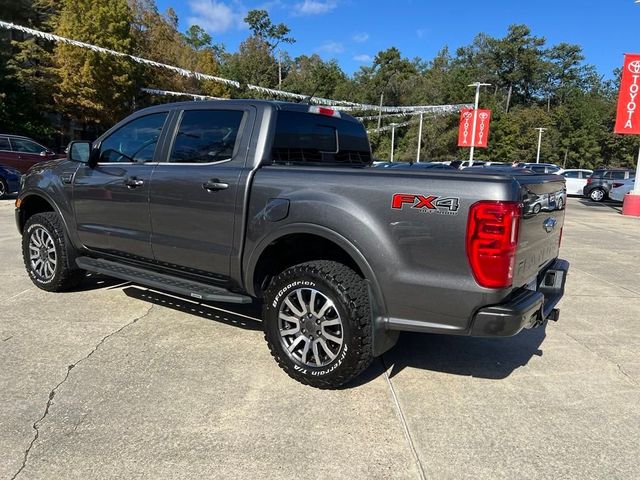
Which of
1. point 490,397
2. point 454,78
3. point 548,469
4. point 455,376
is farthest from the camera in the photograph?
point 454,78

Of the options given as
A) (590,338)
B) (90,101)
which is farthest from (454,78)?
(590,338)

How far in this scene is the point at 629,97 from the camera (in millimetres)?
16594

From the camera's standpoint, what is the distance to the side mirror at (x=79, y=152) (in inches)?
191

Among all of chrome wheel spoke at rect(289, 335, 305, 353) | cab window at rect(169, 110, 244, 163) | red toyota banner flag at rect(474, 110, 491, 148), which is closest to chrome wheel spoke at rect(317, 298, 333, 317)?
chrome wheel spoke at rect(289, 335, 305, 353)

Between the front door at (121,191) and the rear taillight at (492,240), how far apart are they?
2743mm

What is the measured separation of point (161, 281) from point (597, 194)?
25.9 metres

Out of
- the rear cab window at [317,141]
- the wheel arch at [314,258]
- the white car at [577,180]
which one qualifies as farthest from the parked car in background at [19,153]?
the white car at [577,180]

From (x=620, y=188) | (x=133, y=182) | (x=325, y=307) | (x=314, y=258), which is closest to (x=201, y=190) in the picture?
(x=133, y=182)

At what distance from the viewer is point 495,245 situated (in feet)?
9.46

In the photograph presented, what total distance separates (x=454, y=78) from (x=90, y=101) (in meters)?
50.7

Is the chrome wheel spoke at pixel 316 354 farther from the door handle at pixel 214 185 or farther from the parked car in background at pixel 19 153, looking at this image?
the parked car in background at pixel 19 153

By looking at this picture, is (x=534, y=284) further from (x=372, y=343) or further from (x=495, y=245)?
(x=372, y=343)

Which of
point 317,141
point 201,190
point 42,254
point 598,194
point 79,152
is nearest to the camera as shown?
point 201,190

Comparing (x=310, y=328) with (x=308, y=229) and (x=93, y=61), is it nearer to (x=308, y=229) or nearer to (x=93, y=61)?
(x=308, y=229)
